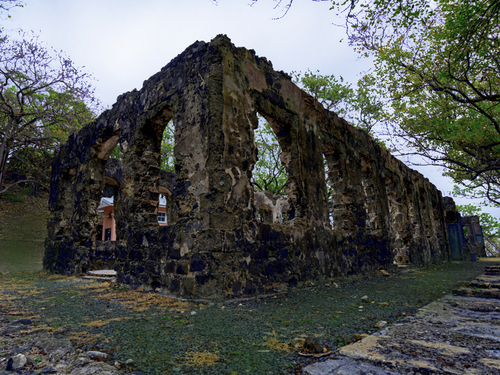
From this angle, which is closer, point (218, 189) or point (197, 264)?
point (197, 264)

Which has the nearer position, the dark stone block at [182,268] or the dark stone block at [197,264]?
the dark stone block at [197,264]

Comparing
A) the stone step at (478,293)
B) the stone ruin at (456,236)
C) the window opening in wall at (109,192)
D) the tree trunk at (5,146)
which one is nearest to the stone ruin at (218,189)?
the window opening in wall at (109,192)

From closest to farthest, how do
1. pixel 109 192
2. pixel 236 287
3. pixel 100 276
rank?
A: pixel 236 287
pixel 100 276
pixel 109 192

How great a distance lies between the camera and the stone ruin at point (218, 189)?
376 centimetres

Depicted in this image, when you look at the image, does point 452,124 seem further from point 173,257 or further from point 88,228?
point 88,228

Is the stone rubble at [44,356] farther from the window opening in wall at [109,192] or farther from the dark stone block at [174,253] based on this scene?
the window opening in wall at [109,192]

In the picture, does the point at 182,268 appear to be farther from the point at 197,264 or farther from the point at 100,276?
the point at 100,276

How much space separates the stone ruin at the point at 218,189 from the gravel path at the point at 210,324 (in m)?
0.55

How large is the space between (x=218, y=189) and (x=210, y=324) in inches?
68.5

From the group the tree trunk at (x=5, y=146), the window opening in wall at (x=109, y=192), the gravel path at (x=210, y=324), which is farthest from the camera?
the tree trunk at (x=5, y=146)

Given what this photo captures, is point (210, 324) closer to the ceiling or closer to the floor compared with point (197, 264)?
closer to the floor

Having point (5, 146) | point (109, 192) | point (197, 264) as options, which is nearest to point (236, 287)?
point (197, 264)

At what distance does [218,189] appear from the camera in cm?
374

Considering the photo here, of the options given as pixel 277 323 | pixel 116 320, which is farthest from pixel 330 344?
pixel 116 320
